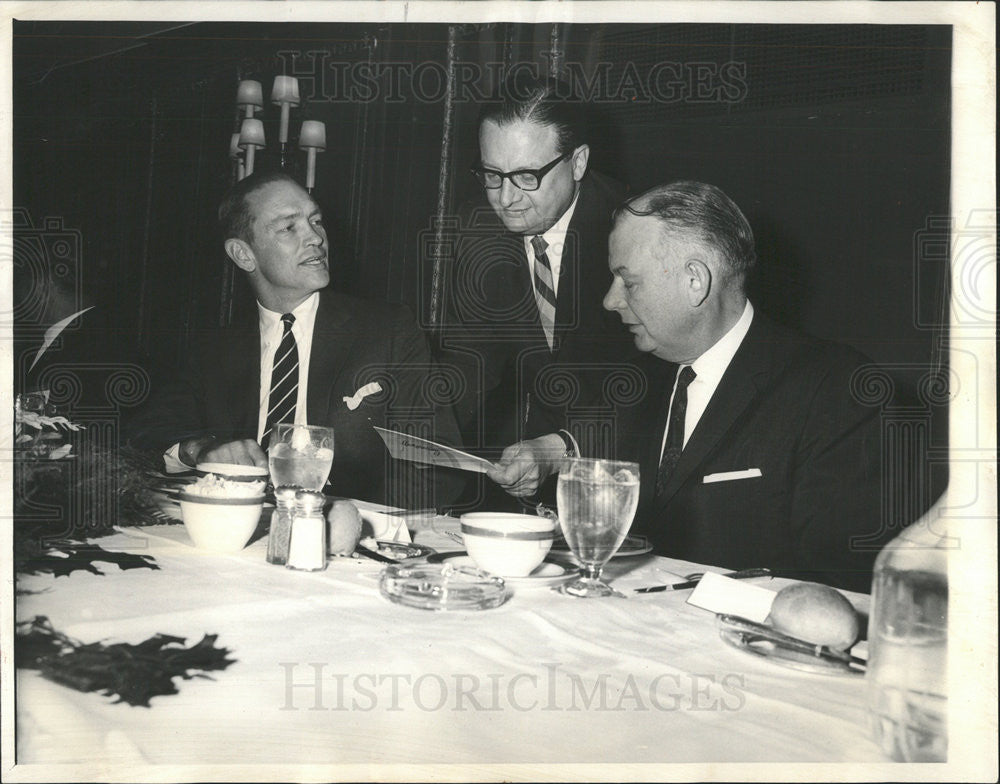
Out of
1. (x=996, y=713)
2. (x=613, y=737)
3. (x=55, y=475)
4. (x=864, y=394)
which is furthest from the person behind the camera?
(x=864, y=394)

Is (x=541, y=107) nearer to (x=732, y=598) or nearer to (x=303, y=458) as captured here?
(x=303, y=458)

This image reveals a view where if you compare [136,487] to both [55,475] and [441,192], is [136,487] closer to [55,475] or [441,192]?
[55,475]

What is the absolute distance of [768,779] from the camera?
730mm

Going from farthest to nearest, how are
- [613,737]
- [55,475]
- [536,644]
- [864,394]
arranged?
[864,394] < [55,475] < [536,644] < [613,737]

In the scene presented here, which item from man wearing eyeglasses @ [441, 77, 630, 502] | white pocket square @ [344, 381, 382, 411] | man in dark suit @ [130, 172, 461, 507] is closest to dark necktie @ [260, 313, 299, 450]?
man in dark suit @ [130, 172, 461, 507]

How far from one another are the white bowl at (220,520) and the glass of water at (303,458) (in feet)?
0.31

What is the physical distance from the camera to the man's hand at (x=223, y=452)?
1574mm

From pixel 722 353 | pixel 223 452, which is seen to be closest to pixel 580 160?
pixel 722 353

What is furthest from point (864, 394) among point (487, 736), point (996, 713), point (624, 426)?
point (487, 736)

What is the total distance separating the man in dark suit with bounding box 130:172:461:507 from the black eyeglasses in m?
0.34

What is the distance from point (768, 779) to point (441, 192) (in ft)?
4.21

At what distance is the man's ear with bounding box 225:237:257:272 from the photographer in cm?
168

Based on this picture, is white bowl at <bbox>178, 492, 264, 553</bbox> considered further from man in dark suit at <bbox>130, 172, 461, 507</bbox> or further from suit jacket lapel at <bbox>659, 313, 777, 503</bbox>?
suit jacket lapel at <bbox>659, 313, 777, 503</bbox>

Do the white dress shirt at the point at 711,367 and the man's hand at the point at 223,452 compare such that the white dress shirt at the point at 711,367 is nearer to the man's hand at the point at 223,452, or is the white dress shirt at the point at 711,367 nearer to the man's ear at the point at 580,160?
the man's ear at the point at 580,160
